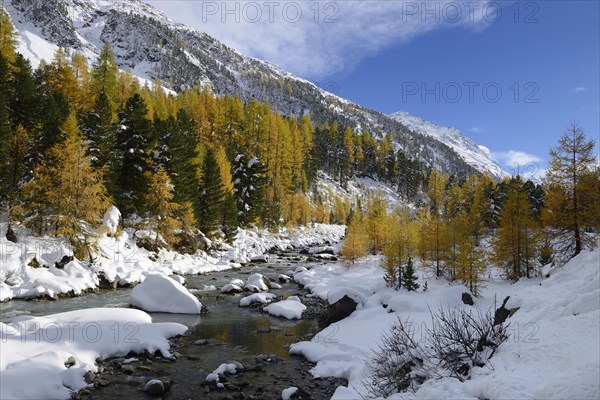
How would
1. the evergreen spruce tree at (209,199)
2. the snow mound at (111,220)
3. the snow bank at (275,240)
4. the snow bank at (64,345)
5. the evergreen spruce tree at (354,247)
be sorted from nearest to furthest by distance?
1. the snow bank at (64,345)
2. the snow mound at (111,220)
3. the evergreen spruce tree at (354,247)
4. the evergreen spruce tree at (209,199)
5. the snow bank at (275,240)

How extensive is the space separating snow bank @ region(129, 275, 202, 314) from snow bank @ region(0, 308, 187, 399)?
341 centimetres

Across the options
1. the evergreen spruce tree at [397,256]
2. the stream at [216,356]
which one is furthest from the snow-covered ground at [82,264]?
the evergreen spruce tree at [397,256]

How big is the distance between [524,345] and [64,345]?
14239 mm

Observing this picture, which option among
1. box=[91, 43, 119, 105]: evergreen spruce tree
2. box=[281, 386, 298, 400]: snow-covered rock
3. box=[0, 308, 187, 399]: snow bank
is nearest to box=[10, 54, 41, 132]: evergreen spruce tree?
box=[0, 308, 187, 399]: snow bank

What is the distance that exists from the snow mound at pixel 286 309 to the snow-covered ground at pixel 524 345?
11.5ft

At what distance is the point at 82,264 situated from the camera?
25.9m

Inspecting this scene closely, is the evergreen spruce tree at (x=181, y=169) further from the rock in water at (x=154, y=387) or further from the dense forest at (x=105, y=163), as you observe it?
the rock in water at (x=154, y=387)

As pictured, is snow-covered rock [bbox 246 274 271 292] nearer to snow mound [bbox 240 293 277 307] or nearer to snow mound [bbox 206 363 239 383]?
snow mound [bbox 240 293 277 307]

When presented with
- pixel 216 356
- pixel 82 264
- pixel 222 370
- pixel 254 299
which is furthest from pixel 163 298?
pixel 222 370

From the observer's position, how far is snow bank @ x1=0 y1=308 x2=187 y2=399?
10227 mm

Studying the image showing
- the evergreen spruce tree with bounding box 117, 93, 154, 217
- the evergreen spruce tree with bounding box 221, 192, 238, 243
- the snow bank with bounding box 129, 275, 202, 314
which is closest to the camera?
the snow bank with bounding box 129, 275, 202, 314

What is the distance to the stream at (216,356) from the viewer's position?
1175cm

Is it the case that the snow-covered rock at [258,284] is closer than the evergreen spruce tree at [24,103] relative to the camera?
Yes

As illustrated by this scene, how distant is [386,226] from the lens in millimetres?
49531
